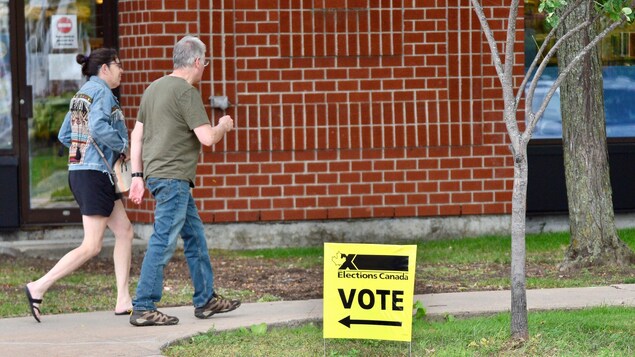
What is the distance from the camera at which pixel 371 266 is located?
714 cm

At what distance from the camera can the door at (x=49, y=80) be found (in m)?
13.3

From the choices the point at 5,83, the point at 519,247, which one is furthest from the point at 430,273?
the point at 5,83

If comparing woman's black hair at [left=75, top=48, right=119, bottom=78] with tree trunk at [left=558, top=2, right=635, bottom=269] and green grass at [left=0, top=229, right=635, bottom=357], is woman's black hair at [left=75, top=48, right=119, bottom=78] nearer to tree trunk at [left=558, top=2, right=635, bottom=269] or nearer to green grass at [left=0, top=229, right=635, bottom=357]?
green grass at [left=0, top=229, right=635, bottom=357]

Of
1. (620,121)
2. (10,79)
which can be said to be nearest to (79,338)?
(10,79)

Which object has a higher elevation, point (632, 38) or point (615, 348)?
point (632, 38)

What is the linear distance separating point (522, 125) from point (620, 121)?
1545mm

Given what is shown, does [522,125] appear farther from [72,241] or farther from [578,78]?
[72,241]

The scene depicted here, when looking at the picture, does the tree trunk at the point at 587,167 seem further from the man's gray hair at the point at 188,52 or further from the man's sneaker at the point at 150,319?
the man's sneaker at the point at 150,319

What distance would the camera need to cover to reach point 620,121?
1407cm

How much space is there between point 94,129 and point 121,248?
898 mm

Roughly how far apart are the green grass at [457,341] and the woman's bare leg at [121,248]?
43.6 inches

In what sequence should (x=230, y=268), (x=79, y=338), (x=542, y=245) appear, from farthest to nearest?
(x=542, y=245)
(x=230, y=268)
(x=79, y=338)

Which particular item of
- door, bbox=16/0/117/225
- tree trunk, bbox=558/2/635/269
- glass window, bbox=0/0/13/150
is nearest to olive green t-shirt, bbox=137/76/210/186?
tree trunk, bbox=558/2/635/269

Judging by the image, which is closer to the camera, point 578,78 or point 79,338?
point 79,338
